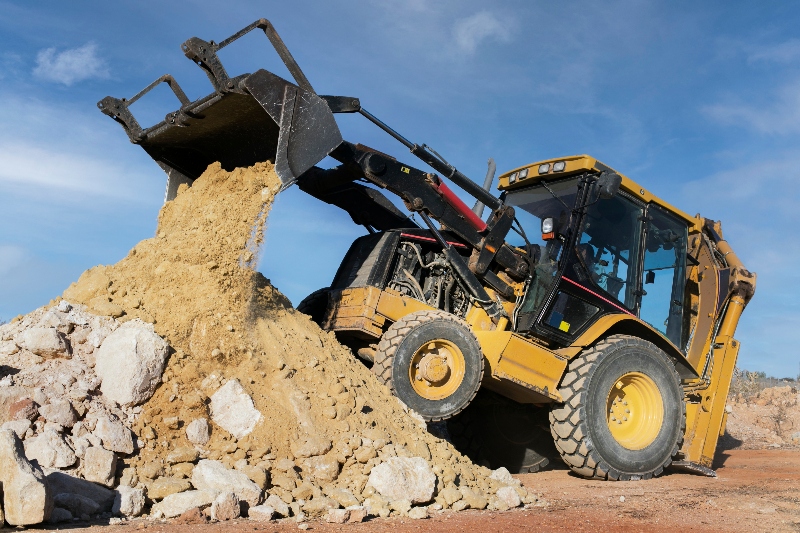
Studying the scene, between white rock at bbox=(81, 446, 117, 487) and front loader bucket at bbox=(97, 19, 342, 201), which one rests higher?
front loader bucket at bbox=(97, 19, 342, 201)

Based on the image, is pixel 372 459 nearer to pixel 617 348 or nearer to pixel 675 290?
pixel 617 348

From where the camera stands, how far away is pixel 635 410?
7609 mm

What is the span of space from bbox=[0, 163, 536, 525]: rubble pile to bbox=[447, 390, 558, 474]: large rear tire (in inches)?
86.6

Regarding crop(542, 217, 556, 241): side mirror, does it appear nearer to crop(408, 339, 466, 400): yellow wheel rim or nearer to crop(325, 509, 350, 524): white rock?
crop(408, 339, 466, 400): yellow wheel rim

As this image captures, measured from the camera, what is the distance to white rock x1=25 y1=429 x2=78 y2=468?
4.25m

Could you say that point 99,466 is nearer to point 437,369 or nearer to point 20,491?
point 20,491

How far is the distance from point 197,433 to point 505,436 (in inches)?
159

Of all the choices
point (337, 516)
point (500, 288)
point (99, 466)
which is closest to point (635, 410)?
point (500, 288)

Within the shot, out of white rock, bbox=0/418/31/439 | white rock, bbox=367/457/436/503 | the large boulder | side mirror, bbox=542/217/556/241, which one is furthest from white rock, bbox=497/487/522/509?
white rock, bbox=0/418/31/439

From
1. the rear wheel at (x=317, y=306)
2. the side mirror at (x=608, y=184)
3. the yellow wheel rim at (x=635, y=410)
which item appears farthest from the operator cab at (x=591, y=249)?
the rear wheel at (x=317, y=306)

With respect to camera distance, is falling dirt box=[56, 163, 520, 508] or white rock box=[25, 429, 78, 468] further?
falling dirt box=[56, 163, 520, 508]

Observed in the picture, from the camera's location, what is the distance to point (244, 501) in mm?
4344

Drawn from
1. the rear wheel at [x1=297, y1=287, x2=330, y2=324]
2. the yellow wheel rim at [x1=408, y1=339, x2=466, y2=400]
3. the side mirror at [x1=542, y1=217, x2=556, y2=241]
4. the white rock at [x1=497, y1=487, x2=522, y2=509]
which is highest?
the side mirror at [x1=542, y1=217, x2=556, y2=241]

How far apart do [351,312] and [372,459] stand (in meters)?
2.01
